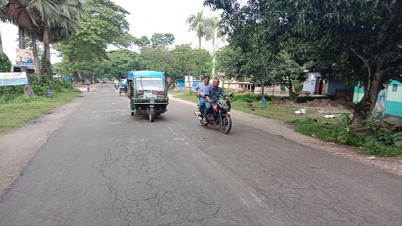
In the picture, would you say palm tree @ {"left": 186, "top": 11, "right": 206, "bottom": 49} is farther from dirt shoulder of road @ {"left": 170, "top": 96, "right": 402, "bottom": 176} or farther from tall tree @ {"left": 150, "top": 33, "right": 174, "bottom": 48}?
tall tree @ {"left": 150, "top": 33, "right": 174, "bottom": 48}

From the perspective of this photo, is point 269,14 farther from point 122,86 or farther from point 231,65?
point 122,86

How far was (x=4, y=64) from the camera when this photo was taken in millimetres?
18891

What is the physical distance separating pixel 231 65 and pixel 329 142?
13364 millimetres

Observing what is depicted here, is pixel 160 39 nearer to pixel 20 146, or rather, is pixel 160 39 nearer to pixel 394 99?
pixel 394 99

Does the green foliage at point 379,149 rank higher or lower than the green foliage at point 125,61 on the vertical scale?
lower

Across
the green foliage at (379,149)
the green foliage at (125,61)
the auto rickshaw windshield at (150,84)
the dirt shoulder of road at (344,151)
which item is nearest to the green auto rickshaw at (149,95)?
the auto rickshaw windshield at (150,84)

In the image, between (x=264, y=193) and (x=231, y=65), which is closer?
(x=264, y=193)

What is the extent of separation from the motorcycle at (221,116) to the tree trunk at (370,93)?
4420 mm

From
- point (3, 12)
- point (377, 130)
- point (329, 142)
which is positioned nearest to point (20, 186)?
point (329, 142)

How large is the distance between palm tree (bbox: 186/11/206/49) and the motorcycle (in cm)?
3586

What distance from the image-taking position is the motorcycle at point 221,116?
329 inches

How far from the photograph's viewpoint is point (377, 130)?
8180mm

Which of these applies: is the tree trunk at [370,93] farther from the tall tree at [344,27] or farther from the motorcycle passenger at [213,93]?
the motorcycle passenger at [213,93]

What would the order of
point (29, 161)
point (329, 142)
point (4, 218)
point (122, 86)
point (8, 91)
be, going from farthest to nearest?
point (122, 86) < point (8, 91) < point (329, 142) < point (29, 161) < point (4, 218)
